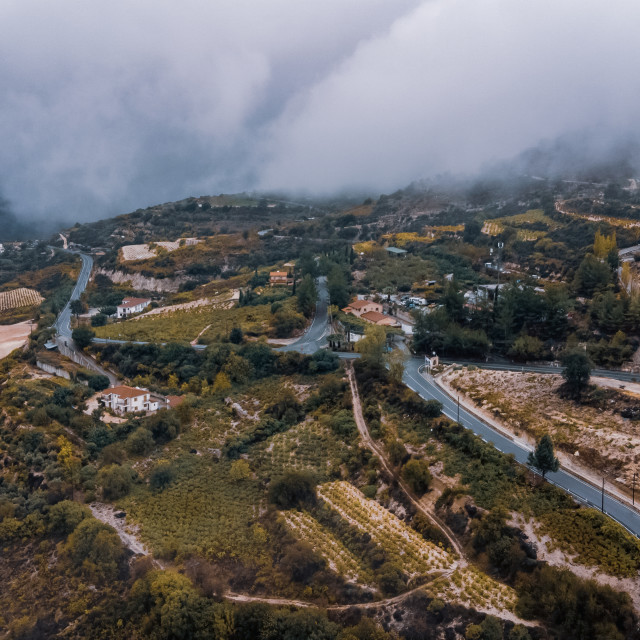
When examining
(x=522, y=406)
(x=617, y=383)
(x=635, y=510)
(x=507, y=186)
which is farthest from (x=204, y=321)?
(x=507, y=186)

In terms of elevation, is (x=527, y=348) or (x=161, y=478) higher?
(x=527, y=348)

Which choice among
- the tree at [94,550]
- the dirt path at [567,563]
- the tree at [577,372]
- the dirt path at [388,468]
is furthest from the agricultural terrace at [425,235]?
the tree at [94,550]

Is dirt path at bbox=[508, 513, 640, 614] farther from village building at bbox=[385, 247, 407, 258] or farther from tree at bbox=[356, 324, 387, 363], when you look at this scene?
village building at bbox=[385, 247, 407, 258]

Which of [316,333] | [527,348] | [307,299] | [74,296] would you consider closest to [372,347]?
[316,333]

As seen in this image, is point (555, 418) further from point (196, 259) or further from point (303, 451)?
point (196, 259)

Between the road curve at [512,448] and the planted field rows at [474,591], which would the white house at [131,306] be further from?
the planted field rows at [474,591]

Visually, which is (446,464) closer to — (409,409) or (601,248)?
(409,409)
